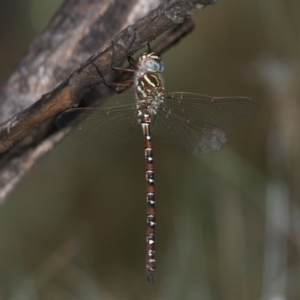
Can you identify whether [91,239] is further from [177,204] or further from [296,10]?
[296,10]

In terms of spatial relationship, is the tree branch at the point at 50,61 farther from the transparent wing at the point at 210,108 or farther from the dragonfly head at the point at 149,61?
the transparent wing at the point at 210,108

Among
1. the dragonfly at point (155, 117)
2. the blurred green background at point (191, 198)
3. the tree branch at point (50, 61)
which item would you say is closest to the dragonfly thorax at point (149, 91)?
the dragonfly at point (155, 117)

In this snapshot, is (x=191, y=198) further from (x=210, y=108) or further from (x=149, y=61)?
(x=149, y=61)

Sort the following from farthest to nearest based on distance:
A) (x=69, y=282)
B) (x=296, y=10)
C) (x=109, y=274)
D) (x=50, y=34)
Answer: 1. (x=296, y=10)
2. (x=109, y=274)
3. (x=69, y=282)
4. (x=50, y=34)

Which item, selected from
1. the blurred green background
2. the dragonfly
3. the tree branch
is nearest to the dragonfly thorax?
the dragonfly

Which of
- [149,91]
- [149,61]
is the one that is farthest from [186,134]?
[149,61]

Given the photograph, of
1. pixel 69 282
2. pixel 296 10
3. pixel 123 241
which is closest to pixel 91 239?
pixel 123 241

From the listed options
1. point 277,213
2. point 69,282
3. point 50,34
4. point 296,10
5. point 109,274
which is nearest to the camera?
point 50,34
